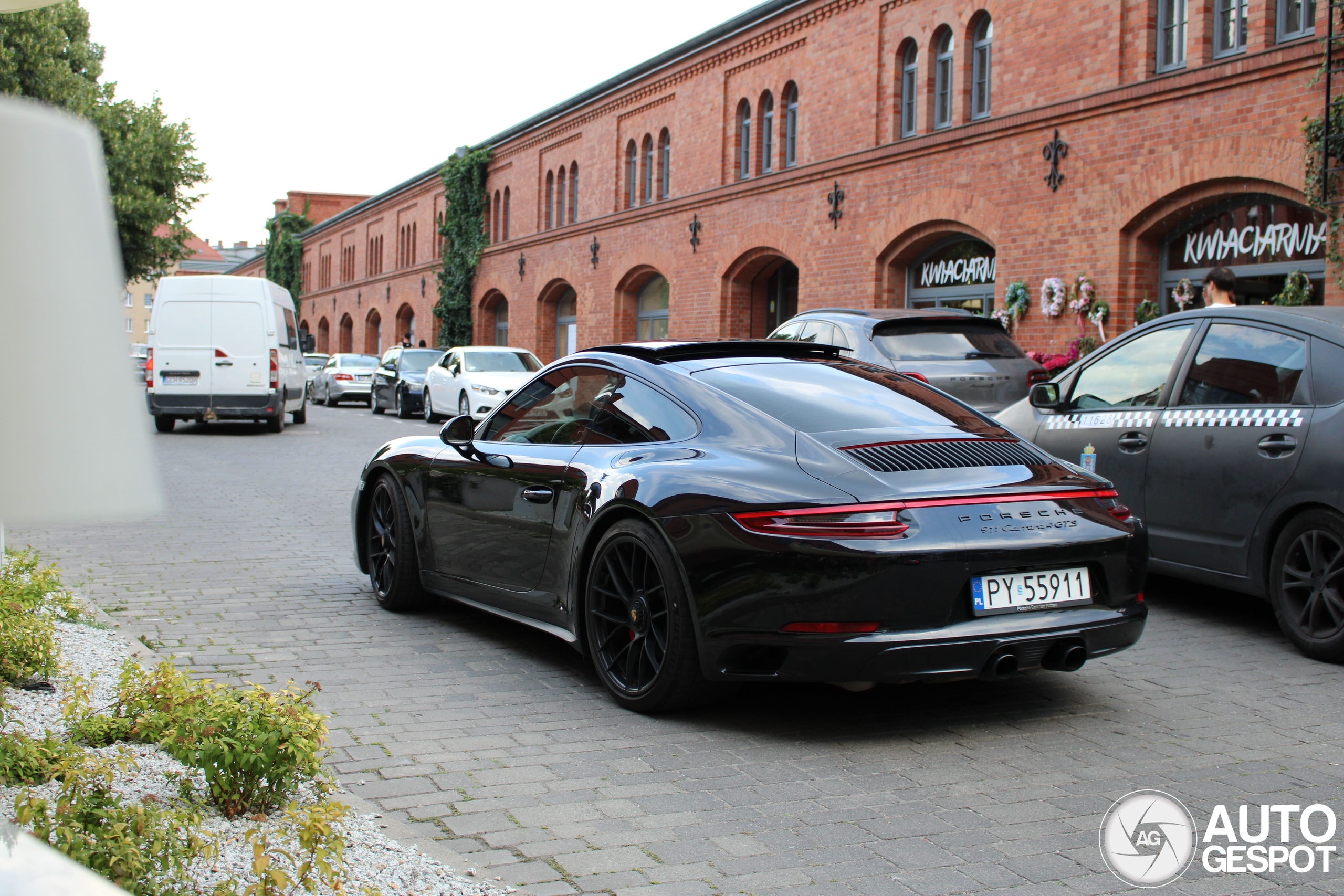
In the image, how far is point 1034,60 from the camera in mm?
17484

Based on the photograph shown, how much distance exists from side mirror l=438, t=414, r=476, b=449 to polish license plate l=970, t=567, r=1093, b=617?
2784 millimetres

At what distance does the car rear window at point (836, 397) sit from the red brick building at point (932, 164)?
32.5ft

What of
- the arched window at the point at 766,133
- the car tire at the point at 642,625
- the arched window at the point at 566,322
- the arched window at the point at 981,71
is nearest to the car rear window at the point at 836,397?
the car tire at the point at 642,625

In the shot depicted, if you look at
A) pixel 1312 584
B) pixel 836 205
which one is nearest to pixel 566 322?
pixel 836 205

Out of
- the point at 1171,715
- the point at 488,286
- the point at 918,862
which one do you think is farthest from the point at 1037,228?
the point at 488,286

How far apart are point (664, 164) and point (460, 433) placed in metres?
23.9

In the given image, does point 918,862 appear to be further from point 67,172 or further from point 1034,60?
point 1034,60

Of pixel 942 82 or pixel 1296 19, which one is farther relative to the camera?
pixel 942 82

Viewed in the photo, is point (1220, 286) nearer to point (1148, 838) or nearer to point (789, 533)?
point (789, 533)

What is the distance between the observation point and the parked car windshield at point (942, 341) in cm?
1051

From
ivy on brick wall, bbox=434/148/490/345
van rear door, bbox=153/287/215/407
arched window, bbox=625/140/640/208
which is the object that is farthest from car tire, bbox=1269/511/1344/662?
ivy on brick wall, bbox=434/148/490/345

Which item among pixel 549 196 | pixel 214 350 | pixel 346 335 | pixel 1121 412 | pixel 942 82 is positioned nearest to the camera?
pixel 1121 412

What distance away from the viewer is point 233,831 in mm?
3262

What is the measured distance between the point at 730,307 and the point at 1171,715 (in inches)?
849
